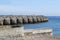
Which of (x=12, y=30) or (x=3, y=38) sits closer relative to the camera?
(x=3, y=38)

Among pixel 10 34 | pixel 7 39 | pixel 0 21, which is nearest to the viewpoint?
pixel 7 39

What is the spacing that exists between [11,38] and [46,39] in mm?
1719

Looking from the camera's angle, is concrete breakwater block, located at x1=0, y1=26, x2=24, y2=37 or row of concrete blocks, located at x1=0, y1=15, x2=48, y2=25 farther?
row of concrete blocks, located at x1=0, y1=15, x2=48, y2=25

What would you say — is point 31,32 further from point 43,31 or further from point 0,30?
point 0,30

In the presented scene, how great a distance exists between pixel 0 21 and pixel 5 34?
207cm

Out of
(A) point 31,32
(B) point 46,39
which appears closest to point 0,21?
(A) point 31,32

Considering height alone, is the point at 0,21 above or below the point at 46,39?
above

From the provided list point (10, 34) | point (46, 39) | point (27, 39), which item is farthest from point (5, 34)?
point (46, 39)

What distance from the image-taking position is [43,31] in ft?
38.9

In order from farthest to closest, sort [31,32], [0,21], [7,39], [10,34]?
[31,32] → [0,21] → [10,34] → [7,39]

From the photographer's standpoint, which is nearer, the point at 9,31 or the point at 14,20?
the point at 9,31

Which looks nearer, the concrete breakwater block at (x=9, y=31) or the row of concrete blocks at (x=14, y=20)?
the concrete breakwater block at (x=9, y=31)

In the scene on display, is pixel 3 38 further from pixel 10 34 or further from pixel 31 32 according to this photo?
pixel 31 32

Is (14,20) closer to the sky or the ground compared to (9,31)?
closer to the ground
